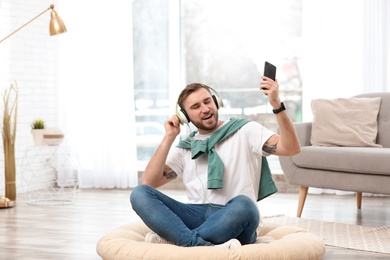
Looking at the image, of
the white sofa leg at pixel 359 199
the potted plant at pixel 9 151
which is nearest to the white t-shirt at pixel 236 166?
the white sofa leg at pixel 359 199

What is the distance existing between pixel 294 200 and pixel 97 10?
2529mm

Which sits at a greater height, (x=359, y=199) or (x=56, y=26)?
(x=56, y=26)

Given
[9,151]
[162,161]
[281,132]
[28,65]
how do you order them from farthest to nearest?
[28,65], [9,151], [162,161], [281,132]

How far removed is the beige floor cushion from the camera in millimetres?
3029

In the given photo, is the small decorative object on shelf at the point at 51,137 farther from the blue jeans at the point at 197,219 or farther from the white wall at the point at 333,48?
the blue jeans at the point at 197,219

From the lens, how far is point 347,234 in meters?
4.42

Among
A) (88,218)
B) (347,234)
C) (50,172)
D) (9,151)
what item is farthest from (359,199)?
(50,172)

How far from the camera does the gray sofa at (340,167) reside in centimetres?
462

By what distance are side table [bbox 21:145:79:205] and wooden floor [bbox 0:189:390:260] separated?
0.64 ft

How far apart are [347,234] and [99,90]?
325cm

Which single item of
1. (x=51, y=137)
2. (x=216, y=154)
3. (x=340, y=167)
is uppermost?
(x=216, y=154)

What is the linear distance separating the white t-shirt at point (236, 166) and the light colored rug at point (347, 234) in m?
0.93

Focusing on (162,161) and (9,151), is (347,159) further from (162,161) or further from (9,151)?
(9,151)

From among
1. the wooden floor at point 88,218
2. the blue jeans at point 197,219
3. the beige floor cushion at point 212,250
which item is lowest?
the wooden floor at point 88,218
